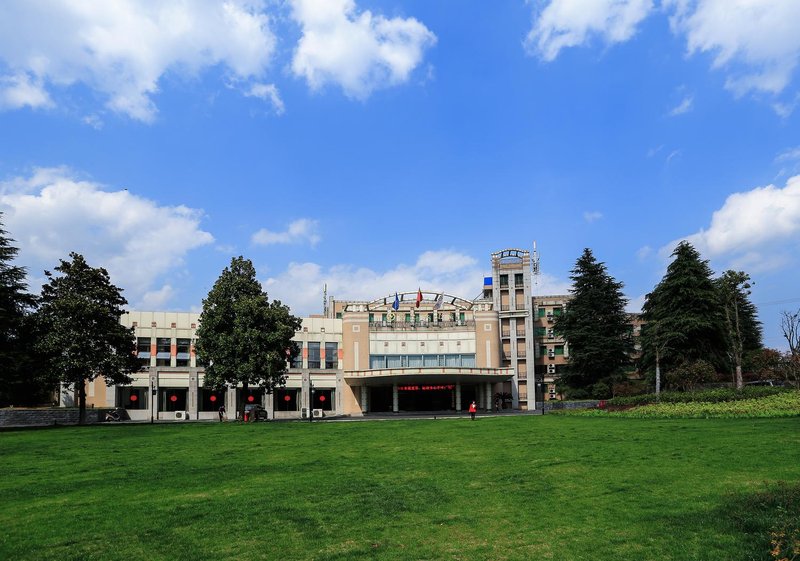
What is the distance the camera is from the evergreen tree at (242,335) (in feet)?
166

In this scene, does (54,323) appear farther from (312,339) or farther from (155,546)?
(155,546)

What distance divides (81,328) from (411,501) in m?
40.8

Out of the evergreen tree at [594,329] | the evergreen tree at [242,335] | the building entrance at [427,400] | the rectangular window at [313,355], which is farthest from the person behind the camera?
the building entrance at [427,400]

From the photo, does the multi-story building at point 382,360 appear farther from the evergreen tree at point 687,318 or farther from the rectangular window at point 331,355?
the evergreen tree at point 687,318

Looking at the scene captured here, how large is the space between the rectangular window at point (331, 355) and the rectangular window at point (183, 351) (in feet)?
53.7

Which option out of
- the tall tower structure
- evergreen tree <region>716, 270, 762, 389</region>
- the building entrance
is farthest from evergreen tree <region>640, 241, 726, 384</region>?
the building entrance

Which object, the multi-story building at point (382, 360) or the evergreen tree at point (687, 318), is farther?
the multi-story building at point (382, 360)

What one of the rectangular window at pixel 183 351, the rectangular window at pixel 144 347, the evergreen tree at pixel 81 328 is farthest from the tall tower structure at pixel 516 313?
the evergreen tree at pixel 81 328

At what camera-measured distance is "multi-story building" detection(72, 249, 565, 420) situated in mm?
70000

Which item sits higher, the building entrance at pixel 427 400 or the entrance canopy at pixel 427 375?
the entrance canopy at pixel 427 375

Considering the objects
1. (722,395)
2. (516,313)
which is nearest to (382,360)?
(516,313)

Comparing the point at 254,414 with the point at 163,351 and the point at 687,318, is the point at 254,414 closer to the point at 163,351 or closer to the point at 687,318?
the point at 163,351

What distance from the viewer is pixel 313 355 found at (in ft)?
249

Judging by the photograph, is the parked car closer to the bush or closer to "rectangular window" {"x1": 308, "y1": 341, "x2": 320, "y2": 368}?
"rectangular window" {"x1": 308, "y1": 341, "x2": 320, "y2": 368}
